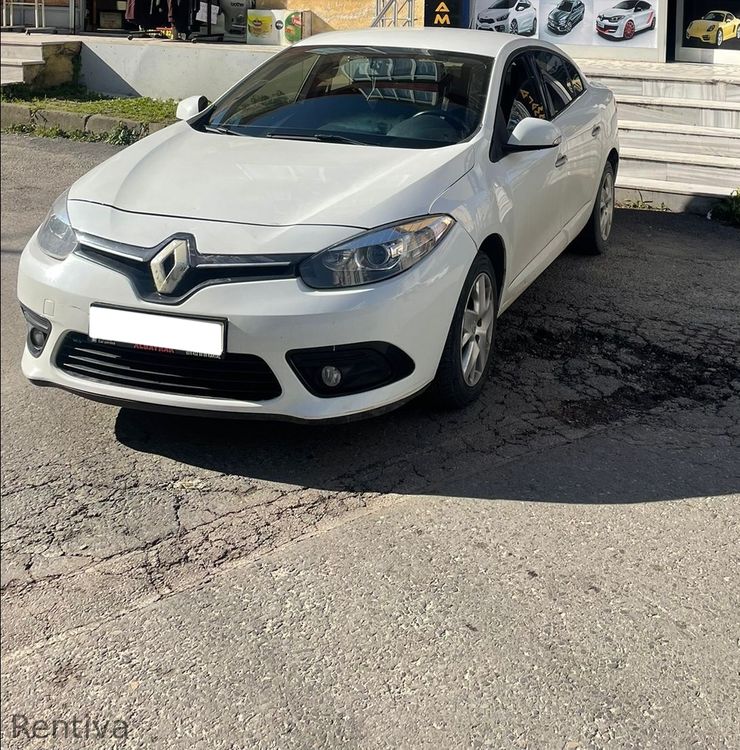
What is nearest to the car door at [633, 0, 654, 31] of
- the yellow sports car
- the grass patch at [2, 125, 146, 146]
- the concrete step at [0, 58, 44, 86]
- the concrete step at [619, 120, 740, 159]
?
the yellow sports car

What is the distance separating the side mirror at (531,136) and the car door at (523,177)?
7 centimetres

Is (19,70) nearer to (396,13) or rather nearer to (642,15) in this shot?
(396,13)

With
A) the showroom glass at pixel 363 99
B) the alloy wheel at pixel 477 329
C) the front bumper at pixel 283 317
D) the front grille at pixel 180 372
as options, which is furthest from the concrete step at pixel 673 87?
the front grille at pixel 180 372

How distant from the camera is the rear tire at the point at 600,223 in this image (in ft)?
20.7

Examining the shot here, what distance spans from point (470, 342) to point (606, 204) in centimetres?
296

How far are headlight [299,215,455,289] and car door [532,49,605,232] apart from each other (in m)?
1.90

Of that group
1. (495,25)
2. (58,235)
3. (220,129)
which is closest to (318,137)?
(220,129)

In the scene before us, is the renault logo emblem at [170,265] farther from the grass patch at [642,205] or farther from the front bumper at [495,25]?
the front bumper at [495,25]

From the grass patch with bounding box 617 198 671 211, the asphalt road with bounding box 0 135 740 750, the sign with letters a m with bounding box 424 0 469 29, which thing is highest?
the sign with letters a m with bounding box 424 0 469 29

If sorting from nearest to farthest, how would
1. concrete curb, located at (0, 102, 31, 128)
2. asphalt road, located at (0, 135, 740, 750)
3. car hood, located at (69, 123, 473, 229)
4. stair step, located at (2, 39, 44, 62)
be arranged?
asphalt road, located at (0, 135, 740, 750) < car hood, located at (69, 123, 473, 229) < concrete curb, located at (0, 102, 31, 128) < stair step, located at (2, 39, 44, 62)

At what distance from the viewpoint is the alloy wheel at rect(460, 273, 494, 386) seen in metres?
3.98

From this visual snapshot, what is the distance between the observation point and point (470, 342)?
13.3 ft

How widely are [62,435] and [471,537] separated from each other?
162 cm

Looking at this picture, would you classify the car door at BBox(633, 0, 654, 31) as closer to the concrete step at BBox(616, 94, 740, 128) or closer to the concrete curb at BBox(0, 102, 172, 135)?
the concrete step at BBox(616, 94, 740, 128)
